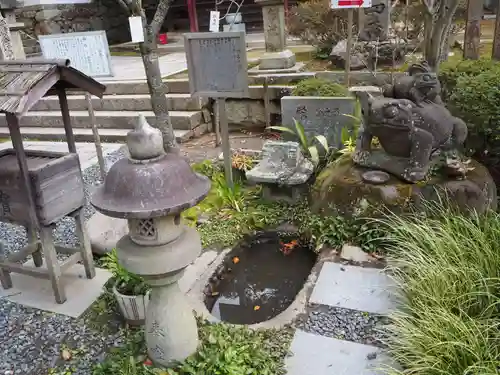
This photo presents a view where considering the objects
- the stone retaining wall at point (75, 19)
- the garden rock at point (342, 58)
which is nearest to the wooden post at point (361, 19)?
the garden rock at point (342, 58)

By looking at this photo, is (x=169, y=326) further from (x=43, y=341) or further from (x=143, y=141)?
(x=43, y=341)

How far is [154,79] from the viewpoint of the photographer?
205 inches

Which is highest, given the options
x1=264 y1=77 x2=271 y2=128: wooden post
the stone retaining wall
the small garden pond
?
the stone retaining wall

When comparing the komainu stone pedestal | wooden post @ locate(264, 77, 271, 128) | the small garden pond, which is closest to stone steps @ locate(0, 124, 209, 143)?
Result: wooden post @ locate(264, 77, 271, 128)

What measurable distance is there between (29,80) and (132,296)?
156cm

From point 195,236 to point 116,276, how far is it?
3.66 ft

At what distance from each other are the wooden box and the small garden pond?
1.29 metres

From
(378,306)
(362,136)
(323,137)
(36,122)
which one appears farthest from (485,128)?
(36,122)

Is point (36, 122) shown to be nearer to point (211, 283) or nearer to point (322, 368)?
point (211, 283)

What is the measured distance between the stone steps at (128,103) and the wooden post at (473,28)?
406 cm

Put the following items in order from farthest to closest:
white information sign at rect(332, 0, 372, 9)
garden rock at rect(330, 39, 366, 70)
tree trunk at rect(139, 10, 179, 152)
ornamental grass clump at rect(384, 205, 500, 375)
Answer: garden rock at rect(330, 39, 366, 70) → white information sign at rect(332, 0, 372, 9) → tree trunk at rect(139, 10, 179, 152) → ornamental grass clump at rect(384, 205, 500, 375)

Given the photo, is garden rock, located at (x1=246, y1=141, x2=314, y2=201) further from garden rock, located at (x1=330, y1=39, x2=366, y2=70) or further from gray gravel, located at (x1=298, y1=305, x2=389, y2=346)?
garden rock, located at (x1=330, y1=39, x2=366, y2=70)

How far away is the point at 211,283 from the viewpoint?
3779mm

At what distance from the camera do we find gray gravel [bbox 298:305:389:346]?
2.94 m
